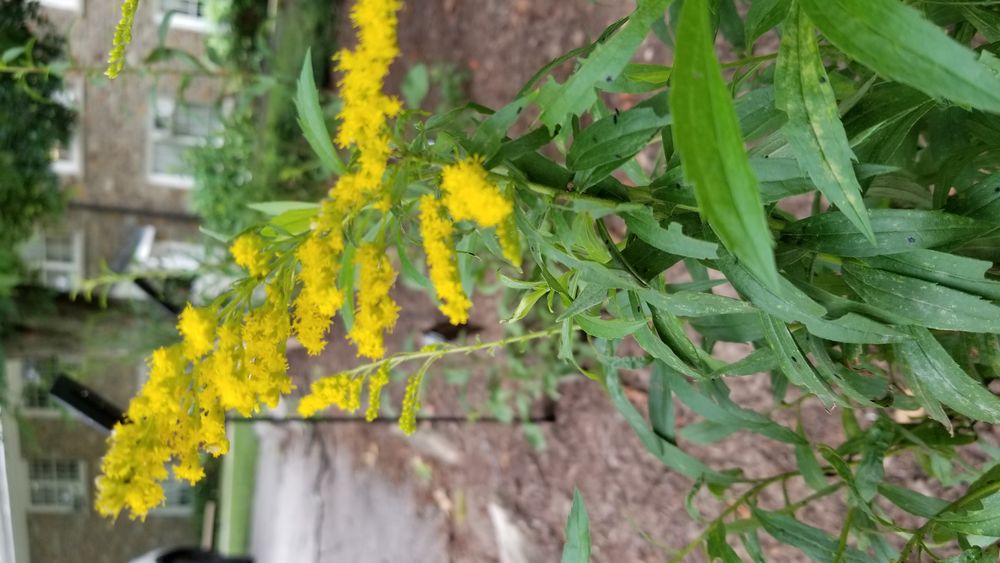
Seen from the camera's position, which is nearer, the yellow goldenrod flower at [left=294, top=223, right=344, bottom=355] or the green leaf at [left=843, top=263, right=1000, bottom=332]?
the green leaf at [left=843, top=263, right=1000, bottom=332]

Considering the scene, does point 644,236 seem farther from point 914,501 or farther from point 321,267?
point 914,501

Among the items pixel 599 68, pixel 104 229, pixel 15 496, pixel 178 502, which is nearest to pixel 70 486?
pixel 178 502

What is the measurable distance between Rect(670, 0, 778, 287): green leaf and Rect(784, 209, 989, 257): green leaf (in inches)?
11.0

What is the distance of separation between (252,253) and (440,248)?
0.73 ft

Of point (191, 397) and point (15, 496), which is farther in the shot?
point (15, 496)

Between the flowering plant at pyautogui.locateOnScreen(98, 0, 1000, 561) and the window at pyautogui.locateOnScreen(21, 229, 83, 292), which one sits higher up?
the flowering plant at pyautogui.locateOnScreen(98, 0, 1000, 561)

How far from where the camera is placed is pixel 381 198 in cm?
81

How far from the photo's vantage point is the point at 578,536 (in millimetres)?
1065

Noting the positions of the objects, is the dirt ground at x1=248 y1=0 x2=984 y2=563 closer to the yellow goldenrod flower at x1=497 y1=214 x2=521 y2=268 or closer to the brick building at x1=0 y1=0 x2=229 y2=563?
the yellow goldenrod flower at x1=497 y1=214 x2=521 y2=268

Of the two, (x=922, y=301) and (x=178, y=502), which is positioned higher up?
(x=922, y=301)

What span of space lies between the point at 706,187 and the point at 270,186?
3334mm

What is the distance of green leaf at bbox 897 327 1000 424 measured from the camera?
0.80 m

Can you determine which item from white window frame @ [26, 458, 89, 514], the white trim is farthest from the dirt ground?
white window frame @ [26, 458, 89, 514]

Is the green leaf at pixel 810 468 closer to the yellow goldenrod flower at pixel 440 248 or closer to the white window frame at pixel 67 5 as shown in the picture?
the yellow goldenrod flower at pixel 440 248
